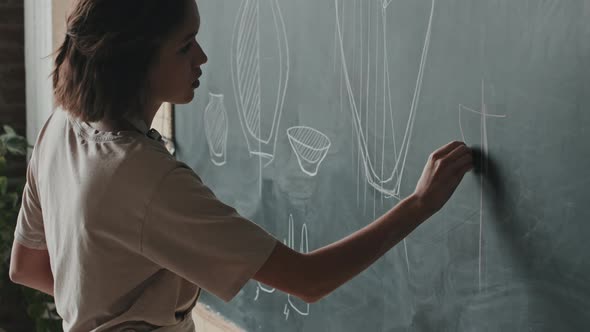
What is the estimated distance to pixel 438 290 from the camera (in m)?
1.59

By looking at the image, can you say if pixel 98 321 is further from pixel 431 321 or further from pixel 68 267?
pixel 431 321

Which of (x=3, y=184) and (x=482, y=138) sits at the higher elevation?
(x=482, y=138)

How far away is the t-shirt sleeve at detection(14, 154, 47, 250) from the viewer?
1644 millimetres

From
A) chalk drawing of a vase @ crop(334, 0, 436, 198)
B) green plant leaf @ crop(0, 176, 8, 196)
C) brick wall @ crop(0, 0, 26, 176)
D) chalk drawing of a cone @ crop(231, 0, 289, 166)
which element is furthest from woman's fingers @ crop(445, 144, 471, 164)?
brick wall @ crop(0, 0, 26, 176)

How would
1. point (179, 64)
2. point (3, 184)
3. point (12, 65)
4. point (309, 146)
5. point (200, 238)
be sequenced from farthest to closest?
point (12, 65)
point (3, 184)
point (309, 146)
point (179, 64)
point (200, 238)

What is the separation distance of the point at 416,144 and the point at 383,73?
0.55 feet

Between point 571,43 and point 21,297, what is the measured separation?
3216 millimetres

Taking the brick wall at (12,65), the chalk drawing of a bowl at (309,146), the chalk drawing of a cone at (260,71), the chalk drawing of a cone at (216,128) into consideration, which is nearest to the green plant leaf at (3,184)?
the brick wall at (12,65)

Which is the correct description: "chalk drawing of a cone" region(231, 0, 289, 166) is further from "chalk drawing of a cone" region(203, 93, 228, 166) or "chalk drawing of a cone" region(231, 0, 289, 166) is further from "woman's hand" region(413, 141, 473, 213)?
"woman's hand" region(413, 141, 473, 213)

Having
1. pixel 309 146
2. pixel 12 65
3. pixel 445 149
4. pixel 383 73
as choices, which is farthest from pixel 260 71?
pixel 12 65

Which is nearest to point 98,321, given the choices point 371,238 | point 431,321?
point 371,238

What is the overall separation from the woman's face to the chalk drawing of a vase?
0.39 m

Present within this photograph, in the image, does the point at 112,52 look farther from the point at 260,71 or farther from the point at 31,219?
the point at 260,71

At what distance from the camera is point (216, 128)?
2.39 m
